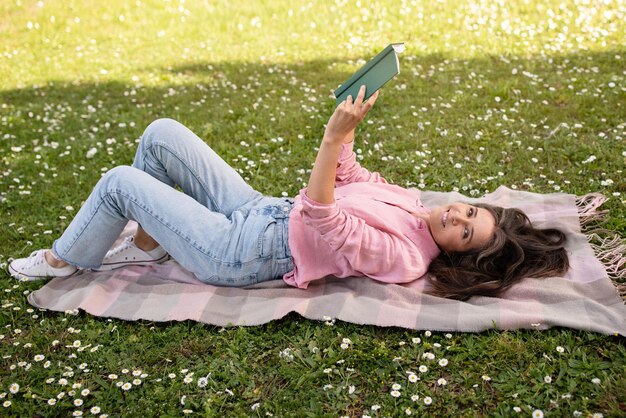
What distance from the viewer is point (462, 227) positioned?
3660mm

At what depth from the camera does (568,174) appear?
5250 millimetres

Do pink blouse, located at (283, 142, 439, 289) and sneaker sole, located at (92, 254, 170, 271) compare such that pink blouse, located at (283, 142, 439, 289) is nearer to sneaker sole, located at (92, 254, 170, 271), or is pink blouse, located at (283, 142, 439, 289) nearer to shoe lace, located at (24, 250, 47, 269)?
sneaker sole, located at (92, 254, 170, 271)

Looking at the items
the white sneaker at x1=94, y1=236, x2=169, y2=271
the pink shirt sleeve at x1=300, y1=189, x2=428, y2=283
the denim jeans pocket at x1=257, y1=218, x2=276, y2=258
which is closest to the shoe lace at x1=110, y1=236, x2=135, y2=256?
the white sneaker at x1=94, y1=236, x2=169, y2=271

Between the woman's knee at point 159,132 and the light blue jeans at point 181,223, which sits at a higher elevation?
the woman's knee at point 159,132

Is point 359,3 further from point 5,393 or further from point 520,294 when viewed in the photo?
point 5,393

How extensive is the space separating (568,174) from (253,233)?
289 cm

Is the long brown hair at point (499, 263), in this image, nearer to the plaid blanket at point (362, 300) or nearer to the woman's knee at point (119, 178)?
the plaid blanket at point (362, 300)

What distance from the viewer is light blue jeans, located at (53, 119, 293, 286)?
3.76 m

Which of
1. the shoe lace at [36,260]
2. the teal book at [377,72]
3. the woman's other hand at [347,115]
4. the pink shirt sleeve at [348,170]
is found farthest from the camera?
the shoe lace at [36,260]

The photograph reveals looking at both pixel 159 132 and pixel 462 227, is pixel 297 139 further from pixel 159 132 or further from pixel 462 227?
pixel 462 227

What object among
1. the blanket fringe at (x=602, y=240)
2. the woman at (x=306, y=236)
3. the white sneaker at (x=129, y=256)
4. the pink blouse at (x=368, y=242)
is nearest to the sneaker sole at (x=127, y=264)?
the white sneaker at (x=129, y=256)

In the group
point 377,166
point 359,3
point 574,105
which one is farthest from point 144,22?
point 574,105

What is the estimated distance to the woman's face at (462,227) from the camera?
12.0 ft

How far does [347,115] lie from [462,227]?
1.03 m
